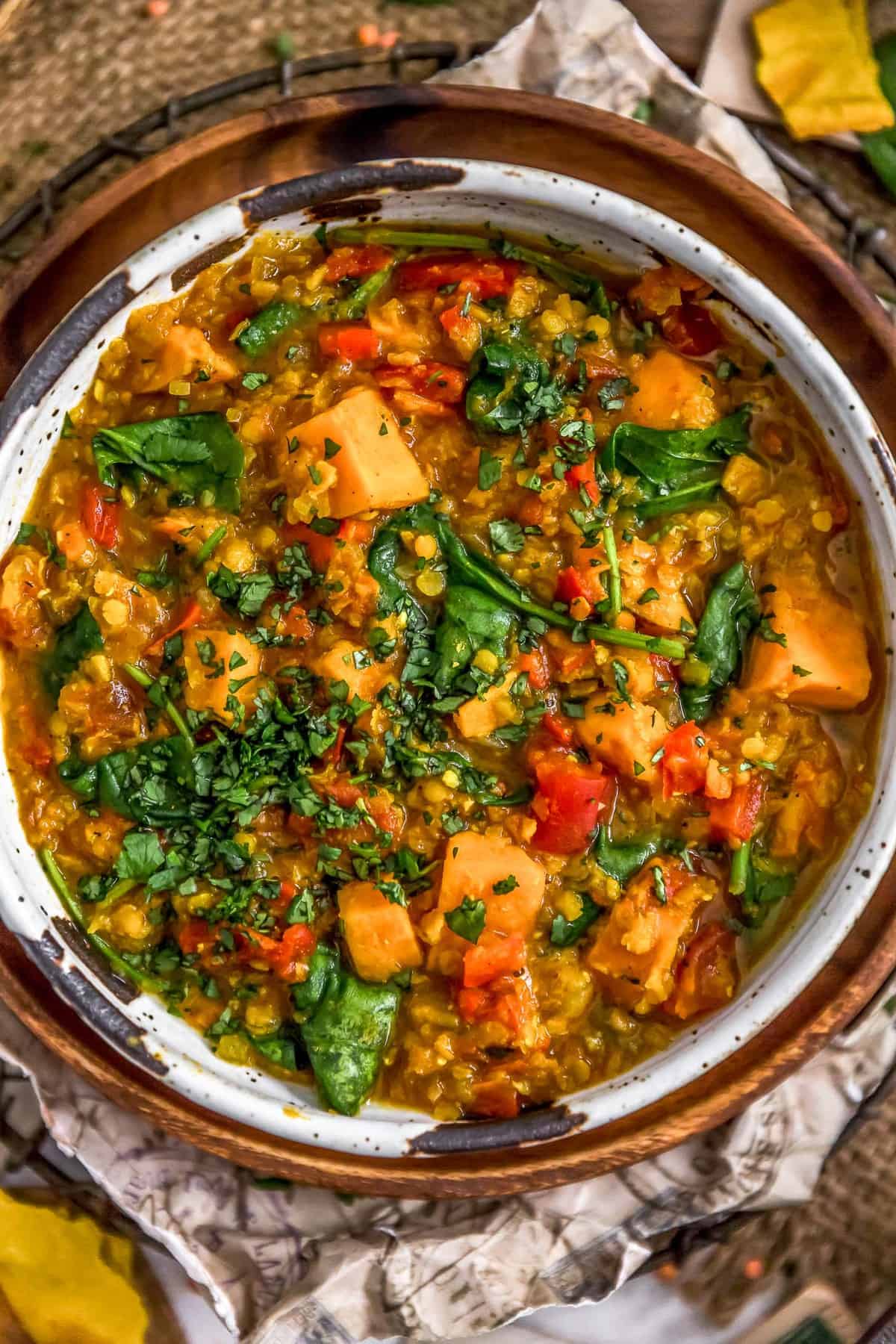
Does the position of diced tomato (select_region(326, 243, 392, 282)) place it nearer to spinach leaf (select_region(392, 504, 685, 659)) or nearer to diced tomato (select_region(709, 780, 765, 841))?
spinach leaf (select_region(392, 504, 685, 659))

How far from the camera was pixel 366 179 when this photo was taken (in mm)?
3766

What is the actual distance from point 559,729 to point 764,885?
2.95 feet

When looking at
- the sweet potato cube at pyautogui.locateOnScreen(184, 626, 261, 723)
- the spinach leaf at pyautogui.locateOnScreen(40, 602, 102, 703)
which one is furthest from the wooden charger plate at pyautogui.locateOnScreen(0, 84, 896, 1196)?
the sweet potato cube at pyautogui.locateOnScreen(184, 626, 261, 723)

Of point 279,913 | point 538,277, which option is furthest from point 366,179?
point 279,913

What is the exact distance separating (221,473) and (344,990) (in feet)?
5.89

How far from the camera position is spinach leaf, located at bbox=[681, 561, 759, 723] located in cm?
399

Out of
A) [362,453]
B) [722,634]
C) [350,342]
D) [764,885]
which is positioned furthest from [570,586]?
[764,885]

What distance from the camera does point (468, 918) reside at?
152 inches

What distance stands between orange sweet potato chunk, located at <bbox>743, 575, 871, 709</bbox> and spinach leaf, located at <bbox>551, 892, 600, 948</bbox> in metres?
0.91

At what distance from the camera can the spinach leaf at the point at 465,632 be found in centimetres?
393

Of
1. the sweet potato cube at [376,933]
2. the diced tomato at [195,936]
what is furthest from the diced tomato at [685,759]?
the diced tomato at [195,936]

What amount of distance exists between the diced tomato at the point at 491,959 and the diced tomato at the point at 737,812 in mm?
772

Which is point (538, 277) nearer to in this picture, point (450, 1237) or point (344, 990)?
point (344, 990)

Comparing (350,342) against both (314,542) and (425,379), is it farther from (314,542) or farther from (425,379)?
(314,542)
